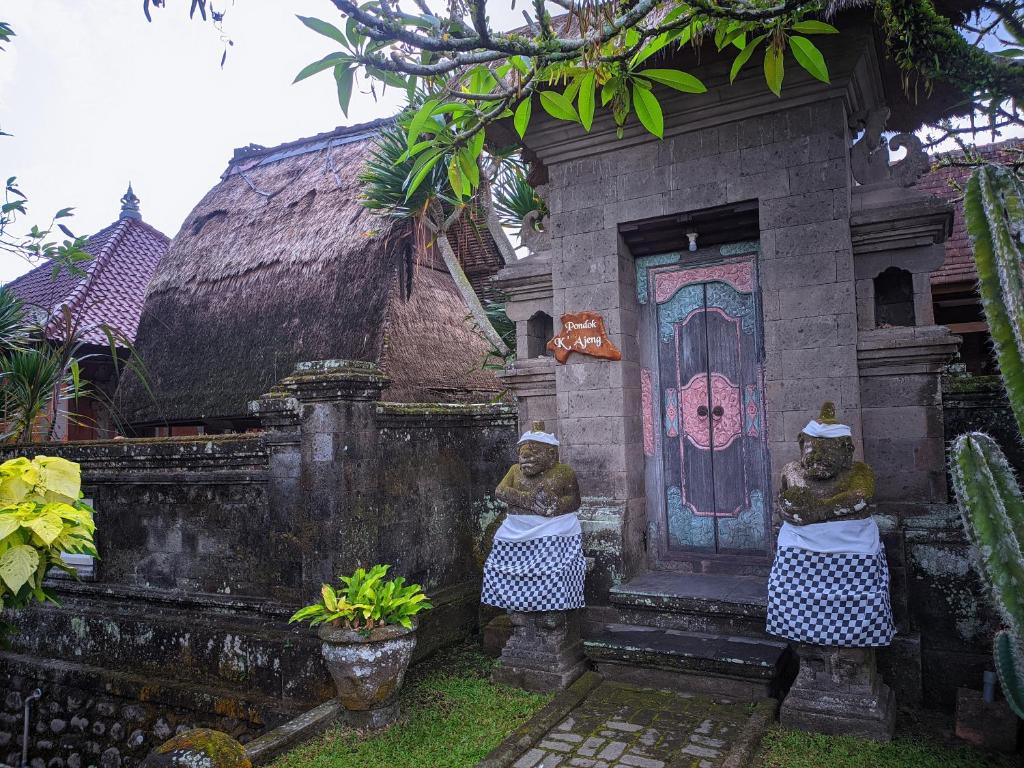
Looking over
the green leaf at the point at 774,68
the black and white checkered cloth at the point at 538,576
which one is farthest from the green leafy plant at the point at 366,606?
the green leaf at the point at 774,68

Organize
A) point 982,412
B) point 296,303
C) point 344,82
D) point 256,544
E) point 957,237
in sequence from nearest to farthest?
point 344,82 → point 982,412 → point 256,544 → point 957,237 → point 296,303

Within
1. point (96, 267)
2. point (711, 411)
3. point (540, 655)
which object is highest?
point (96, 267)

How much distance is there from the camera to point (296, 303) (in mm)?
10656

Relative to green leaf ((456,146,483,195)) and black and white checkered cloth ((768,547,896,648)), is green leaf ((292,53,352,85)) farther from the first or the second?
black and white checkered cloth ((768,547,896,648))

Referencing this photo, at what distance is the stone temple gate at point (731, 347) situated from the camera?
4770mm

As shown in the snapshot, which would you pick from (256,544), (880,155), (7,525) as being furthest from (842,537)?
(256,544)

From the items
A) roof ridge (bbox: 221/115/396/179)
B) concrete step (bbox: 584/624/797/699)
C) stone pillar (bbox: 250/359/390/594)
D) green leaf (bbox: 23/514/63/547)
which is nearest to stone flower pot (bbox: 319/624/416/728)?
stone pillar (bbox: 250/359/390/594)

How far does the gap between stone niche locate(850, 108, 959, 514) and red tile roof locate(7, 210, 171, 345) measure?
11.9 meters

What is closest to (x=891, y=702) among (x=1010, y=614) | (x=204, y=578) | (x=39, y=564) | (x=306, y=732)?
(x=1010, y=614)

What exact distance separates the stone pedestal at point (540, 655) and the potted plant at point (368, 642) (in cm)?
79

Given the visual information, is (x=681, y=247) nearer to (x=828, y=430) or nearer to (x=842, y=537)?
(x=828, y=430)

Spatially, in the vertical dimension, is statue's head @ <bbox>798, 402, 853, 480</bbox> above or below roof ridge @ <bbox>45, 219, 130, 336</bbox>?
below

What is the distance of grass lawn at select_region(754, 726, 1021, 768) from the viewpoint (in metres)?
3.77

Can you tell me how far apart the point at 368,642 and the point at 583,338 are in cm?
282
